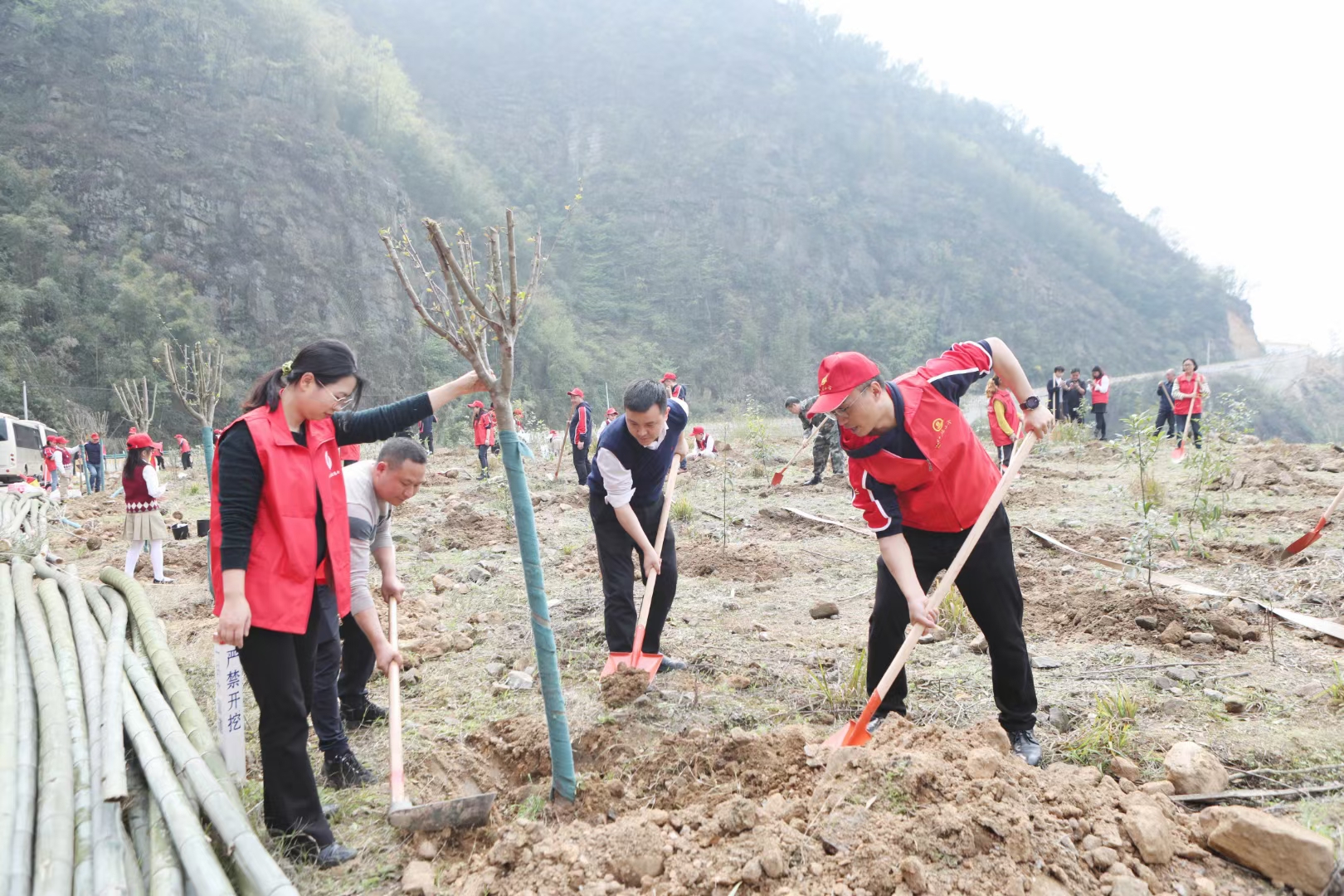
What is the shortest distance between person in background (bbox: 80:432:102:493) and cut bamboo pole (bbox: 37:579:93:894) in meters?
14.6

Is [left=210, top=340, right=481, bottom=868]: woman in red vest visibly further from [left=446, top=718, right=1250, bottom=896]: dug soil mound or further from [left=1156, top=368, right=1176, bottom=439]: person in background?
[left=1156, top=368, right=1176, bottom=439]: person in background

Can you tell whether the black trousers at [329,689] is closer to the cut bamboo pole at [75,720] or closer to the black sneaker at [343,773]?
the black sneaker at [343,773]

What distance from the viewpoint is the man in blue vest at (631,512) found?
3.61 meters

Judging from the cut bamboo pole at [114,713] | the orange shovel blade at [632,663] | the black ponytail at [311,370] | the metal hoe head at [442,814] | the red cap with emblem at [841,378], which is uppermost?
the black ponytail at [311,370]

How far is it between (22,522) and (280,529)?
542cm

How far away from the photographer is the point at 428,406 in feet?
8.49

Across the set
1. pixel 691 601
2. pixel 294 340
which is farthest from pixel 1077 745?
pixel 294 340

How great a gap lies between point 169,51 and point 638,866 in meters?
43.9

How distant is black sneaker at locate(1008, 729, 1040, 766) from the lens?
2676mm

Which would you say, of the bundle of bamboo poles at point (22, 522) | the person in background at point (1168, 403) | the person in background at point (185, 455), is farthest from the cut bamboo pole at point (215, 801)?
the person in background at point (185, 455)

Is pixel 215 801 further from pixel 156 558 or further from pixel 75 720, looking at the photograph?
pixel 156 558

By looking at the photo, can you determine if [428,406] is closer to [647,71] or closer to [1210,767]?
[1210,767]

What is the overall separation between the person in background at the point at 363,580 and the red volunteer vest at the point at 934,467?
1679 millimetres

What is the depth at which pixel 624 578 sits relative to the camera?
3832 millimetres
